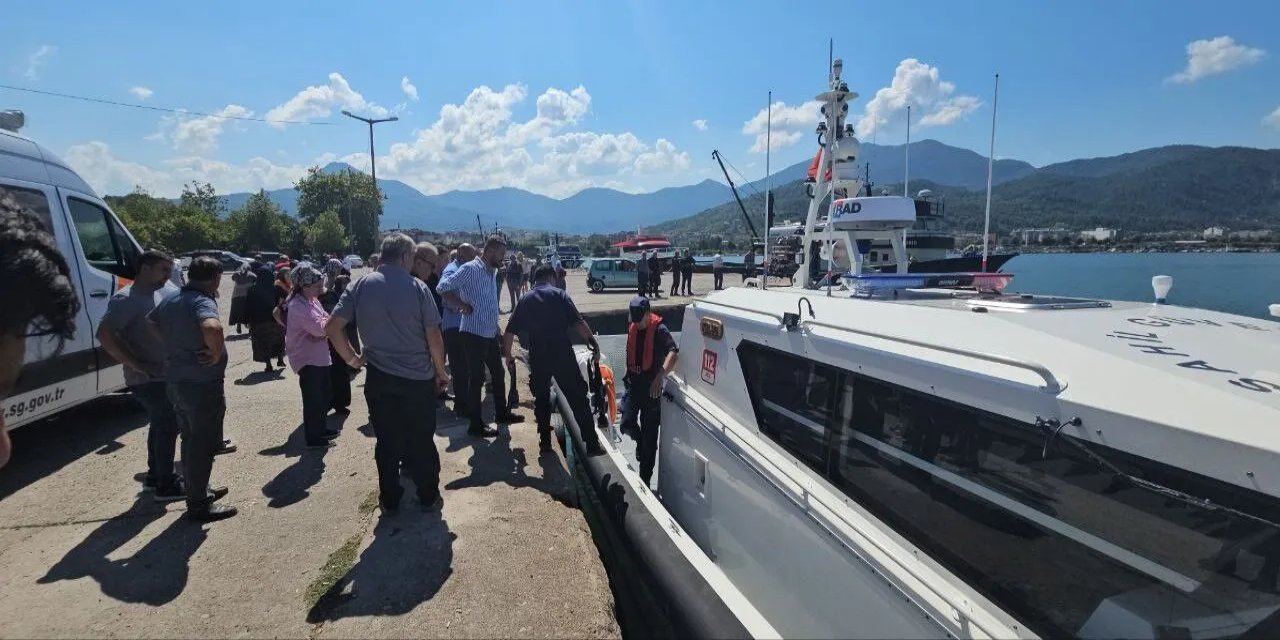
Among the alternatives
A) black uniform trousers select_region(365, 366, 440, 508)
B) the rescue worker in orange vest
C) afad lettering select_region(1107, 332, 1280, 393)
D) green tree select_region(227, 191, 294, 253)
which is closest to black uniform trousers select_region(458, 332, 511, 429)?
the rescue worker in orange vest

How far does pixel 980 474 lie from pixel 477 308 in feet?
13.3

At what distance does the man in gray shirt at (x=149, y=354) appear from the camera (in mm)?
3721

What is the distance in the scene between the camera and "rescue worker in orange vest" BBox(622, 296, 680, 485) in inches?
179

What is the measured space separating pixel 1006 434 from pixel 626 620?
93.2 inches

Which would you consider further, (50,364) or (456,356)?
(456,356)

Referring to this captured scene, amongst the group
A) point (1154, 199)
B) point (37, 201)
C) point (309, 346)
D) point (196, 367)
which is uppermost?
point (1154, 199)

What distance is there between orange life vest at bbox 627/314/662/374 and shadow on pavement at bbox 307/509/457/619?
1.82 m

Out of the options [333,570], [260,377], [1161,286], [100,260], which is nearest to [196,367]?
[333,570]

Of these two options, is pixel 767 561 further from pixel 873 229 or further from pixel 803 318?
pixel 873 229

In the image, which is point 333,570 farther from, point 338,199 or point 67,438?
point 338,199

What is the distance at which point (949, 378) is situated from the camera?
2039 millimetres

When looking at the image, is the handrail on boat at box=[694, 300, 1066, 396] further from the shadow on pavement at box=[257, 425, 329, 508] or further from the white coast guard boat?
the shadow on pavement at box=[257, 425, 329, 508]

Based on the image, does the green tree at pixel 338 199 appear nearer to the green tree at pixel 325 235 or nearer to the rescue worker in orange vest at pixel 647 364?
the green tree at pixel 325 235

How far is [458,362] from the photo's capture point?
5379mm
